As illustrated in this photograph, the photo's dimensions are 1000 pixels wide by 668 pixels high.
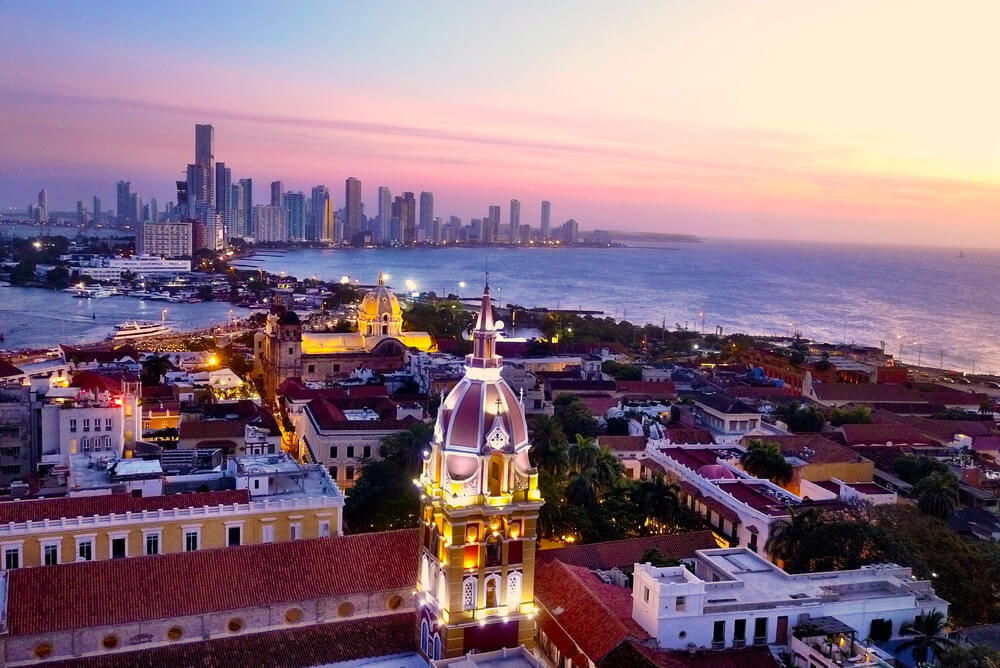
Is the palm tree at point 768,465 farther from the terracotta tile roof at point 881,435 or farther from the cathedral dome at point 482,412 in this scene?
the cathedral dome at point 482,412

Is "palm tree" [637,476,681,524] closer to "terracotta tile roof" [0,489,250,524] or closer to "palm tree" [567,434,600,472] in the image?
"palm tree" [567,434,600,472]

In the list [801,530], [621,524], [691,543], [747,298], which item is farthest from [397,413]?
[747,298]

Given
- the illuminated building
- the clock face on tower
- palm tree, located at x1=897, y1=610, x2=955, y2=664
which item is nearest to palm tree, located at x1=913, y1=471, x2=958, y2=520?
palm tree, located at x1=897, y1=610, x2=955, y2=664

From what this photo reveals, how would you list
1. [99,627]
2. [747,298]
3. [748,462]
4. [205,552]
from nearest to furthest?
[99,627]
[205,552]
[748,462]
[747,298]

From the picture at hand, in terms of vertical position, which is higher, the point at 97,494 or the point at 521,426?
the point at 521,426

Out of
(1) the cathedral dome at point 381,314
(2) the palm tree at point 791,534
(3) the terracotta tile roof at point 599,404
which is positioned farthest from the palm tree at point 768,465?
(1) the cathedral dome at point 381,314

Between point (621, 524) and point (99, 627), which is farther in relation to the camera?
point (621, 524)

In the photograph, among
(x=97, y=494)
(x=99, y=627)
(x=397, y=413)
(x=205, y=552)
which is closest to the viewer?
(x=99, y=627)

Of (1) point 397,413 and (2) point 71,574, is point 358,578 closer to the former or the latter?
(2) point 71,574
